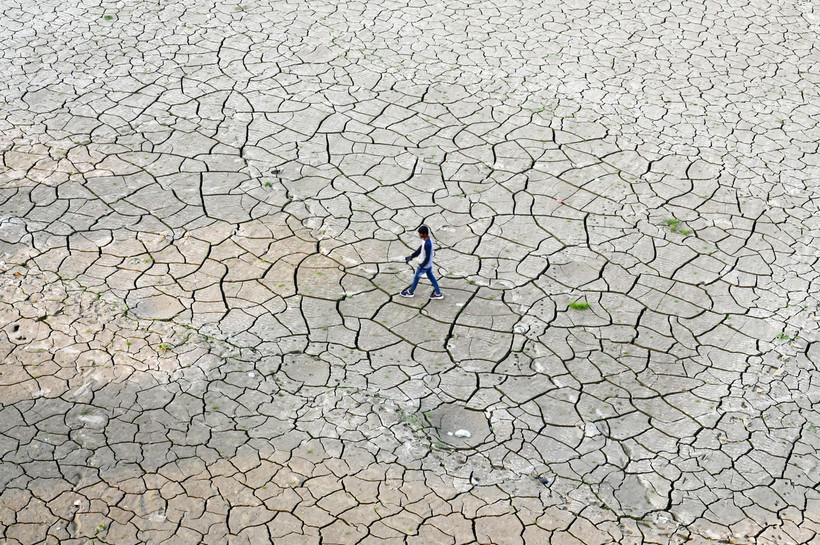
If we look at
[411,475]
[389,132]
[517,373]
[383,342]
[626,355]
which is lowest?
[411,475]

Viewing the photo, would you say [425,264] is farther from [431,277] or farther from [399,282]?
[399,282]

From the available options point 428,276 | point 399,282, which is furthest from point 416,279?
point 399,282

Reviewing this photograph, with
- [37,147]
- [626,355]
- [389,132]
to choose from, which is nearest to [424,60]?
[389,132]

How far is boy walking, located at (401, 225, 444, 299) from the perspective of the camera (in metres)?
6.19

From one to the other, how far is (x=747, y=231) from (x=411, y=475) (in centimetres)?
402

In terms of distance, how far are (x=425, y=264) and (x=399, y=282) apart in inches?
17.6

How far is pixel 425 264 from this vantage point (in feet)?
20.7

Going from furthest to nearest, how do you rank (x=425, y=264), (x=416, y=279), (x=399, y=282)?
1. (x=399, y=282)
2. (x=416, y=279)
3. (x=425, y=264)

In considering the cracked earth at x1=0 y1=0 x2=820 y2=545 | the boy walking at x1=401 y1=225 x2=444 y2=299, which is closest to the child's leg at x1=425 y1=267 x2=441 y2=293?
the boy walking at x1=401 y1=225 x2=444 y2=299

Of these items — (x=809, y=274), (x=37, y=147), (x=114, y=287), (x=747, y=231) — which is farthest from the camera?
(x=37, y=147)

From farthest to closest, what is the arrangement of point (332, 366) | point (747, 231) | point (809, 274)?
point (747, 231)
point (809, 274)
point (332, 366)

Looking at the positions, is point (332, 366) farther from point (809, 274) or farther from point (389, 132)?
point (809, 274)

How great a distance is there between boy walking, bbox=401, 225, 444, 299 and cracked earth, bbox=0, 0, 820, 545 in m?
0.14

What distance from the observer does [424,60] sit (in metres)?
9.78
